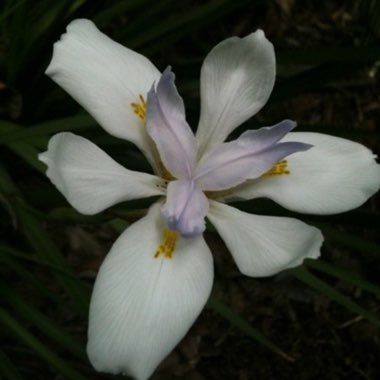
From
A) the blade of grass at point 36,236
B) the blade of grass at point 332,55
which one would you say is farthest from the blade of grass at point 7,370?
the blade of grass at point 332,55

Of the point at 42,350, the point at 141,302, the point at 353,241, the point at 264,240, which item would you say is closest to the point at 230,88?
the point at 264,240

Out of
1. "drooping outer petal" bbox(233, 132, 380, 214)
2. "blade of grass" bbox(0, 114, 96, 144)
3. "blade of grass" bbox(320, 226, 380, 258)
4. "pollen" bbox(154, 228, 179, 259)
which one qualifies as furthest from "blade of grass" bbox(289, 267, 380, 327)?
"blade of grass" bbox(0, 114, 96, 144)

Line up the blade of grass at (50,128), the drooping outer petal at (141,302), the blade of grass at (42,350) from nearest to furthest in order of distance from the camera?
the drooping outer petal at (141,302), the blade of grass at (42,350), the blade of grass at (50,128)

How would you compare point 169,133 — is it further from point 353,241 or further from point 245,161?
point 353,241

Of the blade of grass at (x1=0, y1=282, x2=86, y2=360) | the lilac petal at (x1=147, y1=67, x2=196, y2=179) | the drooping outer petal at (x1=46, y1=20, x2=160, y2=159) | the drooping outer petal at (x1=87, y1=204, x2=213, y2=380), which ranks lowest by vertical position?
the blade of grass at (x1=0, y1=282, x2=86, y2=360)

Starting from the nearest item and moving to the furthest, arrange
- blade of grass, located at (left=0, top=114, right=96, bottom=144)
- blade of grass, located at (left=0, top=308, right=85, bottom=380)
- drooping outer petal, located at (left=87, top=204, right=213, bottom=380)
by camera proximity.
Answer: drooping outer petal, located at (left=87, top=204, right=213, bottom=380), blade of grass, located at (left=0, top=308, right=85, bottom=380), blade of grass, located at (left=0, top=114, right=96, bottom=144)

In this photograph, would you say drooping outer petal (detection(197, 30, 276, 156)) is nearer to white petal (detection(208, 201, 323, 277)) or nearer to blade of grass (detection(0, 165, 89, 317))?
white petal (detection(208, 201, 323, 277))

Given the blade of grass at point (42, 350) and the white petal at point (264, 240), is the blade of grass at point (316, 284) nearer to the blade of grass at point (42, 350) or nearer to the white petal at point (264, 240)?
the white petal at point (264, 240)
